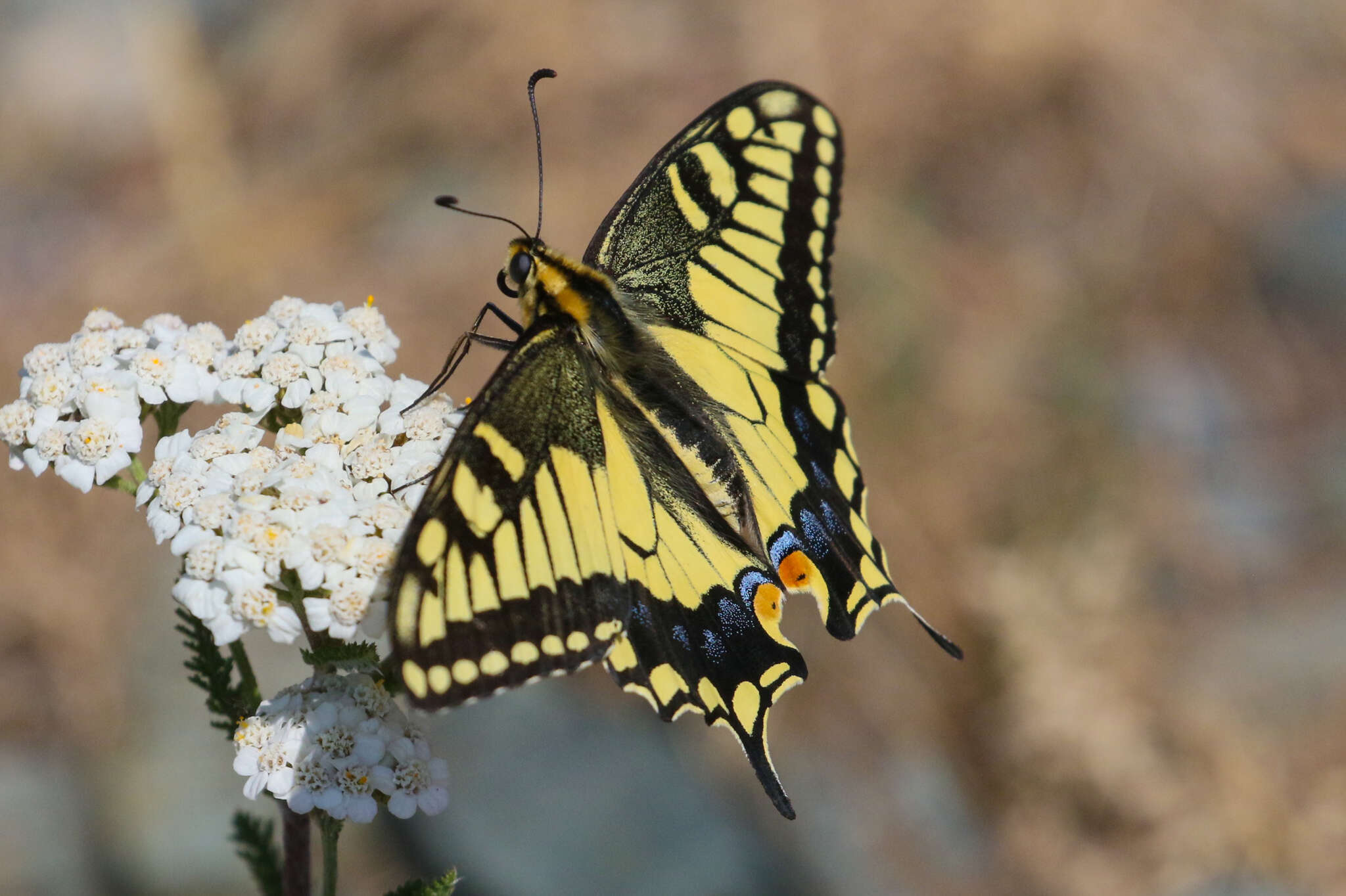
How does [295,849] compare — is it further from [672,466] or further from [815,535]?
[815,535]

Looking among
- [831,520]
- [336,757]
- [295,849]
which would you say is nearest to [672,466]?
[831,520]

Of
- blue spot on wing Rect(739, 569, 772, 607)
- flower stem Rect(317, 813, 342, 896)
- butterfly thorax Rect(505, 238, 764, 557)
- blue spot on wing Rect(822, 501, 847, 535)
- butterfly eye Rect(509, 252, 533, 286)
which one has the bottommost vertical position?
flower stem Rect(317, 813, 342, 896)

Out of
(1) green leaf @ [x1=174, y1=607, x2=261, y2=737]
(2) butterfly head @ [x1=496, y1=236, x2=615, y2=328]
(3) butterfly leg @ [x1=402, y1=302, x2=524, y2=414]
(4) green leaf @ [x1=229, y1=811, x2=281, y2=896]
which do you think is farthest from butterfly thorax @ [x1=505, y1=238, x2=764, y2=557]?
(4) green leaf @ [x1=229, y1=811, x2=281, y2=896]

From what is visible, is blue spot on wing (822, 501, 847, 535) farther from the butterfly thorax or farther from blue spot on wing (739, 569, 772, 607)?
blue spot on wing (739, 569, 772, 607)

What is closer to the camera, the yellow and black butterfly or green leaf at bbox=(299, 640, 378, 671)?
the yellow and black butterfly

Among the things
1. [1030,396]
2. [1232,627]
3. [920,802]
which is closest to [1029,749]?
[920,802]

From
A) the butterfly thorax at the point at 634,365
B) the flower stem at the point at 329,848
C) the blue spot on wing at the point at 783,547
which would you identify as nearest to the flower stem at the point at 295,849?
the flower stem at the point at 329,848
